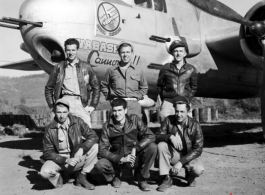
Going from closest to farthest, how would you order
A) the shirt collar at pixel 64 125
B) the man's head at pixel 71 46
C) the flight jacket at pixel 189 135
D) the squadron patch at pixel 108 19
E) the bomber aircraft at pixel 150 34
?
1. the flight jacket at pixel 189 135
2. the shirt collar at pixel 64 125
3. the man's head at pixel 71 46
4. the bomber aircraft at pixel 150 34
5. the squadron patch at pixel 108 19

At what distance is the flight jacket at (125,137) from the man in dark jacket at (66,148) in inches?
6.3

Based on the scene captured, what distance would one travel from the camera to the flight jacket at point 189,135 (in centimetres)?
429

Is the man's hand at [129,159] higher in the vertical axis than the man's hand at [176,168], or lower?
higher

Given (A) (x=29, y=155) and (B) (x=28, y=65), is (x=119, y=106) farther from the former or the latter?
(B) (x=28, y=65)

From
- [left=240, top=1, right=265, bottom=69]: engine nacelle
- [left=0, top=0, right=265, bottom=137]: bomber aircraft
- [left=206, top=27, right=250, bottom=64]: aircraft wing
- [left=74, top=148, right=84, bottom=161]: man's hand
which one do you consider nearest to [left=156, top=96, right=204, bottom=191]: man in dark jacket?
[left=74, top=148, right=84, bottom=161]: man's hand

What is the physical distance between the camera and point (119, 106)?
432 centimetres

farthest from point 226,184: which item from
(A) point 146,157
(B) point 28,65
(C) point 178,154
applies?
(B) point 28,65

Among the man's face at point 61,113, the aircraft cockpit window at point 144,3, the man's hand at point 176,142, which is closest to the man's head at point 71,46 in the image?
the man's face at point 61,113

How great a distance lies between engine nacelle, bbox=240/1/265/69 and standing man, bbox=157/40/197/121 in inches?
96.2

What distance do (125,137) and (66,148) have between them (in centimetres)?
80

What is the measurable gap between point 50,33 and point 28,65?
7987 millimetres

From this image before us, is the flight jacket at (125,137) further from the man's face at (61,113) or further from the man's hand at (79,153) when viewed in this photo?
the man's face at (61,113)

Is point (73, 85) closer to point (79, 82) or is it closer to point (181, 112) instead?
point (79, 82)

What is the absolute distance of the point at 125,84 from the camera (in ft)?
16.5
